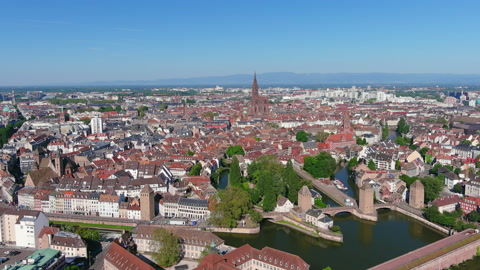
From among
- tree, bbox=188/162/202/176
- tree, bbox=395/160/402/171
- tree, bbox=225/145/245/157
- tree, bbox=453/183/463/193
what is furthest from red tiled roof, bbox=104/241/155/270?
tree, bbox=395/160/402/171

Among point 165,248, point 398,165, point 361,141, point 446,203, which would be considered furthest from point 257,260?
point 361,141

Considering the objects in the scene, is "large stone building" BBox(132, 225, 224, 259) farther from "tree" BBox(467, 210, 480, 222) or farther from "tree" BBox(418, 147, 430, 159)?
"tree" BBox(418, 147, 430, 159)

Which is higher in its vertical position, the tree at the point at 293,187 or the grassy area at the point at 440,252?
the tree at the point at 293,187

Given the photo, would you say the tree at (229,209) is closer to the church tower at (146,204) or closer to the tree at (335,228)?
the church tower at (146,204)

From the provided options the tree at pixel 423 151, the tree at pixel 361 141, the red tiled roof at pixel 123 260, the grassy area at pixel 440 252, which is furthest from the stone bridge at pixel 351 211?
the tree at pixel 361 141

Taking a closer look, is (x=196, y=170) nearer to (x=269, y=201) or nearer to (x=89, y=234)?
(x=269, y=201)

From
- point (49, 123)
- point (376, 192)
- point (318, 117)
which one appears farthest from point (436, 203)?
point (49, 123)
